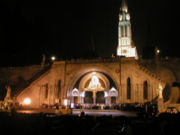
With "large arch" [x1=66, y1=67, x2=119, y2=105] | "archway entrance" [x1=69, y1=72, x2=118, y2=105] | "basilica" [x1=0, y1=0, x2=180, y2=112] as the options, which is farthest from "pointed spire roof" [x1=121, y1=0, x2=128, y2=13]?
"archway entrance" [x1=69, y1=72, x2=118, y2=105]

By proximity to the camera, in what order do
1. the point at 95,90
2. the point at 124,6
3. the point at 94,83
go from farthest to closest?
1. the point at 124,6
2. the point at 94,83
3. the point at 95,90

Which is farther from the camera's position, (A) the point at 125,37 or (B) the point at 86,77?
(A) the point at 125,37

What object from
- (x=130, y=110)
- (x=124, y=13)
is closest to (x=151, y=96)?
(x=130, y=110)

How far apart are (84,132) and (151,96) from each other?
80.8 ft

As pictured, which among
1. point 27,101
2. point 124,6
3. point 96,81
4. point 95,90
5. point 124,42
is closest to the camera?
point 27,101

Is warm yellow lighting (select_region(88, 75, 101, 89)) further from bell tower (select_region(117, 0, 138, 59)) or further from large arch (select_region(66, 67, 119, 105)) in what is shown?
bell tower (select_region(117, 0, 138, 59))

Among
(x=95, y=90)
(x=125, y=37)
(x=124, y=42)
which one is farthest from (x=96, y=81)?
(x=125, y=37)

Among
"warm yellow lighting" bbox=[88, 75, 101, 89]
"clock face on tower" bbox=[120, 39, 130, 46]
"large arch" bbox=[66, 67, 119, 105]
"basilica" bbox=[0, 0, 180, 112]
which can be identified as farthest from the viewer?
"clock face on tower" bbox=[120, 39, 130, 46]

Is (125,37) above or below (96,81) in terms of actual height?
above

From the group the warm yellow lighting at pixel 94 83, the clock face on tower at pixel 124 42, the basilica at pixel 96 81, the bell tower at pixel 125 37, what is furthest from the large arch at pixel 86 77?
the clock face on tower at pixel 124 42

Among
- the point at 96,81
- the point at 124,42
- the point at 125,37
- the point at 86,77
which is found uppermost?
the point at 125,37

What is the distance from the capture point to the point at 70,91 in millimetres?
37031

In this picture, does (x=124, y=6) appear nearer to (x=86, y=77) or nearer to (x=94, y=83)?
(x=86, y=77)

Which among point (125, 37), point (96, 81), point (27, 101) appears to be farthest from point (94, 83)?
point (125, 37)
